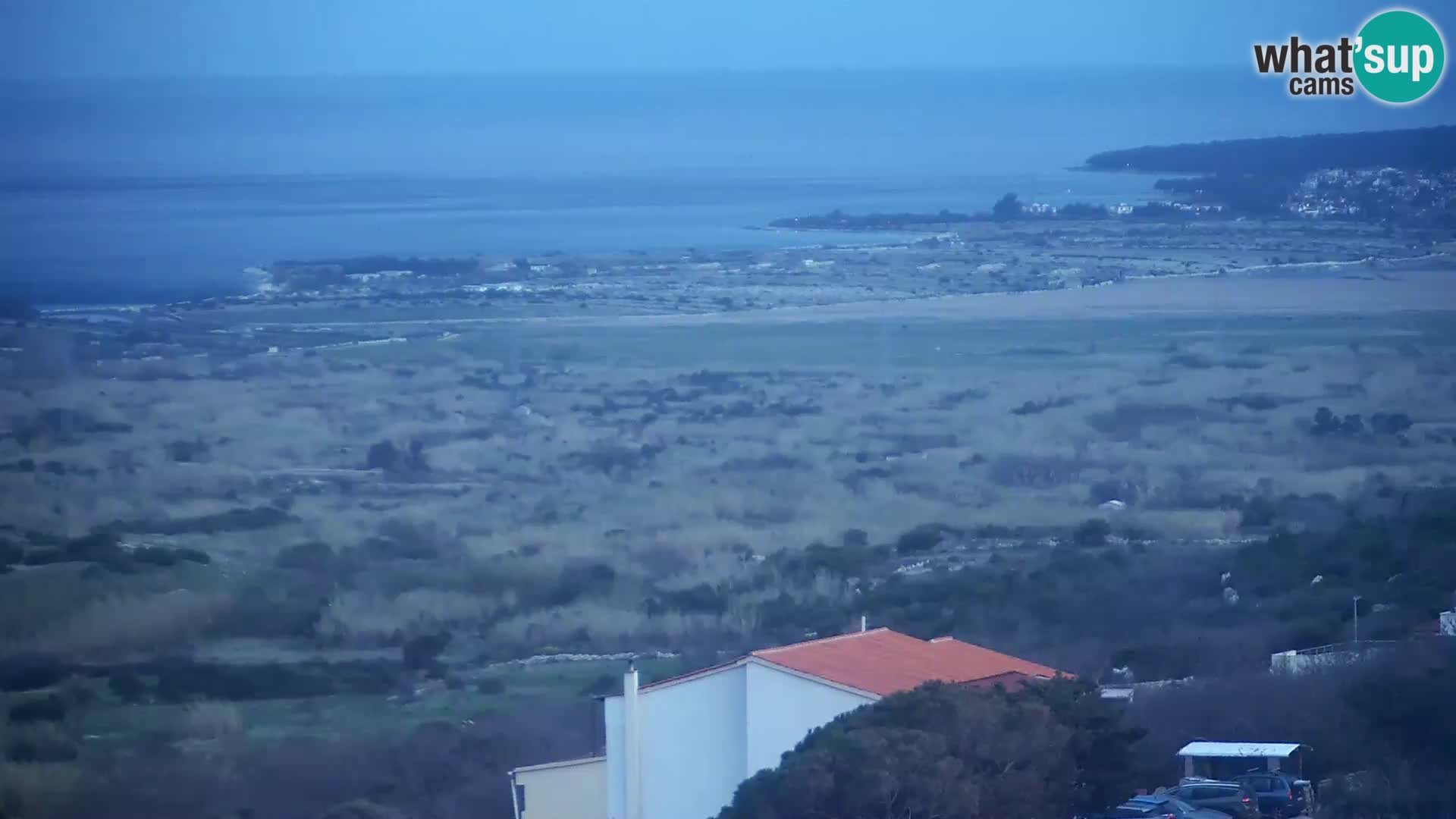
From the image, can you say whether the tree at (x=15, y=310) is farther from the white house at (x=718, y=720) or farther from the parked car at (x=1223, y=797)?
the parked car at (x=1223, y=797)

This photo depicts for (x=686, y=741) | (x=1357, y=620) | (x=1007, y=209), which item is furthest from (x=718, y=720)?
(x=1007, y=209)

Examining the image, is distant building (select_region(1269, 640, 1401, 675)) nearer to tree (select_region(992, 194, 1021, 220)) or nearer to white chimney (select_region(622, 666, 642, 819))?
white chimney (select_region(622, 666, 642, 819))

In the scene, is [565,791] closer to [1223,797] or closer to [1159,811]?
[1159,811]

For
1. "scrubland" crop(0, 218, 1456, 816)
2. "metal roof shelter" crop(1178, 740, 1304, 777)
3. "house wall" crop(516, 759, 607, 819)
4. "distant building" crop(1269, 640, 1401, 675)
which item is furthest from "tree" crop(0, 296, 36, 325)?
"metal roof shelter" crop(1178, 740, 1304, 777)

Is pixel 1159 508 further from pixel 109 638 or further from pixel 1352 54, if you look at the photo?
pixel 109 638

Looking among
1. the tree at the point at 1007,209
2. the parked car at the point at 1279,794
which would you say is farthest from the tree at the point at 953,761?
the tree at the point at 1007,209

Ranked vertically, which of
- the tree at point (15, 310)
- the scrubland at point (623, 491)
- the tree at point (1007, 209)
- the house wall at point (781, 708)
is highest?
the tree at point (1007, 209)

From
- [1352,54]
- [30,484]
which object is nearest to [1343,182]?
[1352,54]
